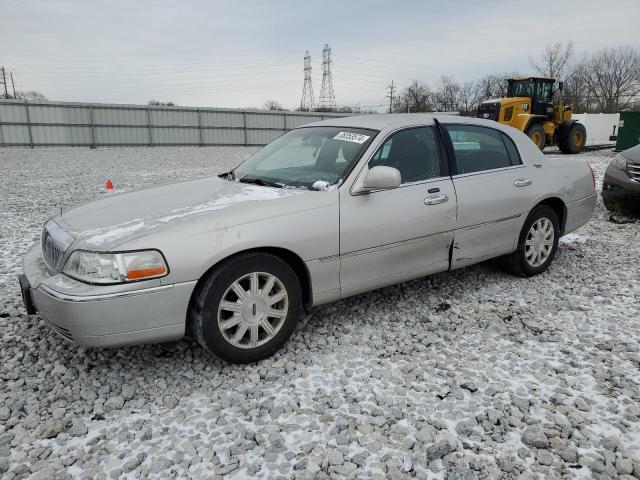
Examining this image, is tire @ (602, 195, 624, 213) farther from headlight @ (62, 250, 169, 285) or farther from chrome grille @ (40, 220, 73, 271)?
chrome grille @ (40, 220, 73, 271)

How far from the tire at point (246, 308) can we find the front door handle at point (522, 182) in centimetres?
236

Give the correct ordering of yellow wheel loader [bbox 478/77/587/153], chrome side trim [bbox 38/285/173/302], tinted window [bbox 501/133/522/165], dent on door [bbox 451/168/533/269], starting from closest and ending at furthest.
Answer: chrome side trim [bbox 38/285/173/302] → dent on door [bbox 451/168/533/269] → tinted window [bbox 501/133/522/165] → yellow wheel loader [bbox 478/77/587/153]

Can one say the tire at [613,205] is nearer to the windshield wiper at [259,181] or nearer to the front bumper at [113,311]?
the windshield wiper at [259,181]

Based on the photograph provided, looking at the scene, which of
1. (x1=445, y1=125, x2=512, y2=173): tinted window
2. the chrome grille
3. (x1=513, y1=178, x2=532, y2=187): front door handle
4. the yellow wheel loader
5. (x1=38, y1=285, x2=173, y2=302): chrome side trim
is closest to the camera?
(x1=38, y1=285, x2=173, y2=302): chrome side trim

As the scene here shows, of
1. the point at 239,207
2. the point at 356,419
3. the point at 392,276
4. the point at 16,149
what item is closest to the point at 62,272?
the point at 239,207

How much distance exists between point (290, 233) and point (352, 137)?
1150 mm

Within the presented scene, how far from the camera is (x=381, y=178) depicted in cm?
332

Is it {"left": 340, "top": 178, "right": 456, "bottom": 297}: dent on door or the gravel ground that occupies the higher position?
{"left": 340, "top": 178, "right": 456, "bottom": 297}: dent on door

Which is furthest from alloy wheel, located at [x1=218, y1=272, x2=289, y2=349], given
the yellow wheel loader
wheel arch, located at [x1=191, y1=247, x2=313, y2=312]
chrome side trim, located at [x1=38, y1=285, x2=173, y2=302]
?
the yellow wheel loader

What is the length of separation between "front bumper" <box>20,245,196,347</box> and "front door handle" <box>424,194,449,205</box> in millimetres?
1879

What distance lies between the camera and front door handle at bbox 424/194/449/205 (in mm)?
3742

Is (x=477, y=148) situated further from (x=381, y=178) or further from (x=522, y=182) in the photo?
(x=381, y=178)

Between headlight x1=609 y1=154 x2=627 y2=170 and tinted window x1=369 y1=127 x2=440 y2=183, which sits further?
headlight x1=609 y1=154 x2=627 y2=170

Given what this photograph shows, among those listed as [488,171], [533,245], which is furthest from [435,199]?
[533,245]
